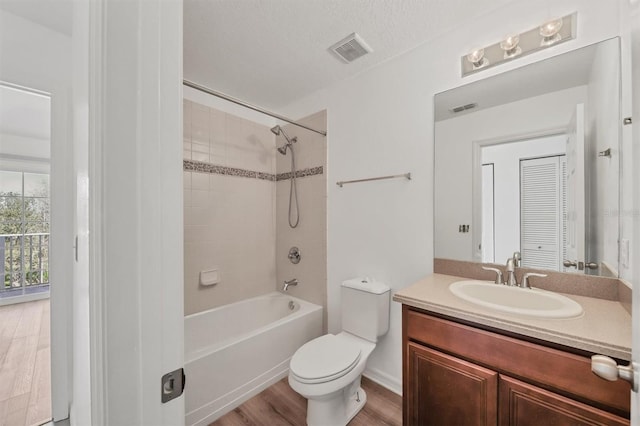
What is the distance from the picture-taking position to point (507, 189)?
5.00 ft

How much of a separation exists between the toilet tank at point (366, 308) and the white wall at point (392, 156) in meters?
0.10

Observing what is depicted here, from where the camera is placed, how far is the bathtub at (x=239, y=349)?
1.61 meters

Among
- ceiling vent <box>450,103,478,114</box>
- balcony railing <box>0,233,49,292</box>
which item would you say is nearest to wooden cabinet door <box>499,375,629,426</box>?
ceiling vent <box>450,103,478,114</box>

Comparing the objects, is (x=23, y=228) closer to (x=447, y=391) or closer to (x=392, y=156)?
(x=392, y=156)

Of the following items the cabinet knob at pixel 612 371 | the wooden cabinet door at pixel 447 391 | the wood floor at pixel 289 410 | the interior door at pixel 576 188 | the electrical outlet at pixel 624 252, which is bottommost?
the wood floor at pixel 289 410

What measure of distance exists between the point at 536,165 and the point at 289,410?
2.10 meters

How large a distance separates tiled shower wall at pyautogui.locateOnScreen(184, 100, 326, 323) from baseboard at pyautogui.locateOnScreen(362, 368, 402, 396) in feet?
2.21

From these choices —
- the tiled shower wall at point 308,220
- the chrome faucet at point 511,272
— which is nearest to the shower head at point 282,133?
the tiled shower wall at point 308,220

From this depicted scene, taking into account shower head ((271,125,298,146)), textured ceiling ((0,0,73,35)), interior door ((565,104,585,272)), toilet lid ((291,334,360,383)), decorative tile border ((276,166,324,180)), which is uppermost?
textured ceiling ((0,0,73,35))

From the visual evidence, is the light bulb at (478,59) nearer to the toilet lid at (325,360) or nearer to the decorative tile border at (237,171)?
the decorative tile border at (237,171)

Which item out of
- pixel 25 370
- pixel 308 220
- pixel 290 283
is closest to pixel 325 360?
pixel 290 283

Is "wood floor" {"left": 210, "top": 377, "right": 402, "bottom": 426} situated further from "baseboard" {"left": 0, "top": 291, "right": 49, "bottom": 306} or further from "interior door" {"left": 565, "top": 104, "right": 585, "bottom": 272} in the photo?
"baseboard" {"left": 0, "top": 291, "right": 49, "bottom": 306}

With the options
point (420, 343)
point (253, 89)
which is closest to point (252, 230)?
point (253, 89)

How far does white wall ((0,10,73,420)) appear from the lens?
61.3 inches
